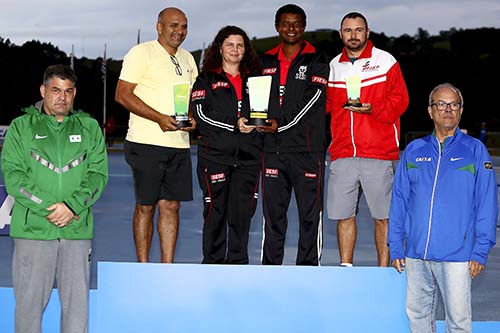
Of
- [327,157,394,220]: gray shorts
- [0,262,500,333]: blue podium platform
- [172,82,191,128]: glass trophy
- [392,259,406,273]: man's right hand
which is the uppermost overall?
[172,82,191,128]: glass trophy

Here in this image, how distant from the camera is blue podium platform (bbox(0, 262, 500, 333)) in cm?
455

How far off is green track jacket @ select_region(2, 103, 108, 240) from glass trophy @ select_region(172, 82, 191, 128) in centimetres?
122

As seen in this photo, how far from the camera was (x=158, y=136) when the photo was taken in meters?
6.43

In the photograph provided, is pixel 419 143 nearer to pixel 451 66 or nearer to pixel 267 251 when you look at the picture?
pixel 267 251

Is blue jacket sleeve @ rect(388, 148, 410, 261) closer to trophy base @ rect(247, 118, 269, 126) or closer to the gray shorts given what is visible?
trophy base @ rect(247, 118, 269, 126)

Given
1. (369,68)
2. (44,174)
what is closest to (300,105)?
(369,68)

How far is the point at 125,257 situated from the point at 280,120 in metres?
3.63

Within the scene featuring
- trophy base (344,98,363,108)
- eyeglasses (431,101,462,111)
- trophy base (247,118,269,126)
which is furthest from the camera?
trophy base (344,98,363,108)

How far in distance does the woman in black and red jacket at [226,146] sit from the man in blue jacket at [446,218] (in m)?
1.58

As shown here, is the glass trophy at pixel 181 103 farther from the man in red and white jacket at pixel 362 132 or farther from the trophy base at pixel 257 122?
the man in red and white jacket at pixel 362 132

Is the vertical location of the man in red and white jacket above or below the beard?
below

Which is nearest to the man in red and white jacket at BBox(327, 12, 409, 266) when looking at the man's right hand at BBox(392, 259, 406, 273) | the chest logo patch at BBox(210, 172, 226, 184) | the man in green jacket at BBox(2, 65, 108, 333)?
the chest logo patch at BBox(210, 172, 226, 184)

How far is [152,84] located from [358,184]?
174 cm

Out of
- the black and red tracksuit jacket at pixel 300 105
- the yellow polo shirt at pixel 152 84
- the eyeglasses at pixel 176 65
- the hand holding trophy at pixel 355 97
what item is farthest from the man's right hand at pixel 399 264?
the eyeglasses at pixel 176 65
